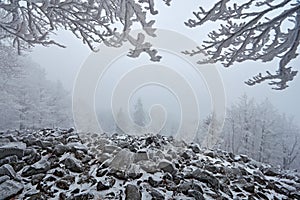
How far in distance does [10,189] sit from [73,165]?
1.02 metres

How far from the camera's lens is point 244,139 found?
66.7ft

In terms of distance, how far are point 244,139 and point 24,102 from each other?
19.3 meters

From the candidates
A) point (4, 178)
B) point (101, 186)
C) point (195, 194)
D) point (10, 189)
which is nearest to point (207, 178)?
point (195, 194)

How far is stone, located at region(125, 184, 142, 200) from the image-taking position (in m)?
3.57

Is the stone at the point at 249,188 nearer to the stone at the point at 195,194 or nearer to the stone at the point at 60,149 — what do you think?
the stone at the point at 195,194

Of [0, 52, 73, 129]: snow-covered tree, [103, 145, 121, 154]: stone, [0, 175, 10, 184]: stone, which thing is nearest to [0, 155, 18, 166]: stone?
[0, 175, 10, 184]: stone

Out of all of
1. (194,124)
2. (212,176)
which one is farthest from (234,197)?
(194,124)

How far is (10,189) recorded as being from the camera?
3.49 m

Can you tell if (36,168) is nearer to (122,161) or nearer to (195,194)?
(122,161)

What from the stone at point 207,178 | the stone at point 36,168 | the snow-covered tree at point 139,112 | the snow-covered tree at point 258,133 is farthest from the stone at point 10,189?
the snow-covered tree at point 139,112

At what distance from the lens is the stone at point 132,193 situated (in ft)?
11.7

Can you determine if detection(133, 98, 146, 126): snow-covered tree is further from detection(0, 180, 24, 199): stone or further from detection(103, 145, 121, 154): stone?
detection(0, 180, 24, 199): stone

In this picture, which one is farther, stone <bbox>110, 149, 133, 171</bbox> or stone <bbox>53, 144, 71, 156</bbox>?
stone <bbox>53, 144, 71, 156</bbox>

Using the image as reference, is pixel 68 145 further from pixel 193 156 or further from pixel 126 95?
pixel 126 95
